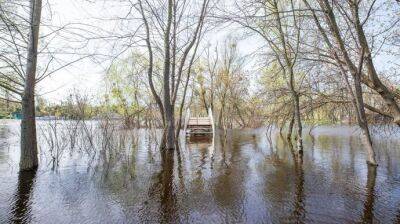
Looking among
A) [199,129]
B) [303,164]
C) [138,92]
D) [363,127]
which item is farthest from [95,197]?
[138,92]

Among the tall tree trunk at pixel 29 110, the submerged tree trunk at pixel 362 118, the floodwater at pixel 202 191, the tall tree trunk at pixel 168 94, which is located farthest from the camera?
the tall tree trunk at pixel 168 94

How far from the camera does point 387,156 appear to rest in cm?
1198

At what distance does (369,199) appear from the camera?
21.3ft

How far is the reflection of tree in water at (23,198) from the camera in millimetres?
5445

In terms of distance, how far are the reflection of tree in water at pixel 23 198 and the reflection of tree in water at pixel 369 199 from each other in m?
5.86

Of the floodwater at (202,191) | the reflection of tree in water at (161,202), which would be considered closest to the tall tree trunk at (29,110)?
the floodwater at (202,191)

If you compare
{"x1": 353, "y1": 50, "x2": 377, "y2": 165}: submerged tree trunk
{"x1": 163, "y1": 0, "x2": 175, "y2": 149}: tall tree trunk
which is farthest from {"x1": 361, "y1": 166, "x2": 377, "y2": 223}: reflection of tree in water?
{"x1": 163, "y1": 0, "x2": 175, "y2": 149}: tall tree trunk

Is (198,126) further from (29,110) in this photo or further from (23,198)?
(23,198)

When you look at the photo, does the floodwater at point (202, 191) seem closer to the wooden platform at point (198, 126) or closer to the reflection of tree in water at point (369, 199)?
the reflection of tree in water at point (369, 199)

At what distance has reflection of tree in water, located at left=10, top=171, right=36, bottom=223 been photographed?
545cm

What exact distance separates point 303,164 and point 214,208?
580cm

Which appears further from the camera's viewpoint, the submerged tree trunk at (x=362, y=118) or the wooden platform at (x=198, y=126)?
the wooden platform at (x=198, y=126)

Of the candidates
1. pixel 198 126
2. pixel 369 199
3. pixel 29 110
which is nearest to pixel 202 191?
pixel 369 199

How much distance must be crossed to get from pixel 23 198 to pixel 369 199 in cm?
733
